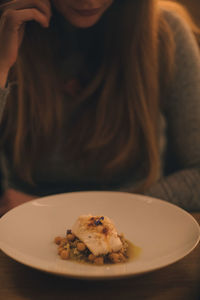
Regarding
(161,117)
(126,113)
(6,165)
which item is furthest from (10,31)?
(161,117)

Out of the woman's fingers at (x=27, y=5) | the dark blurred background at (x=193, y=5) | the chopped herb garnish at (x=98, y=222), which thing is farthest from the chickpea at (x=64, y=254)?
the dark blurred background at (x=193, y=5)

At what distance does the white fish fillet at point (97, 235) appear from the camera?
2.18ft

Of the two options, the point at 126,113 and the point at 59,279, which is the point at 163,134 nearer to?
the point at 126,113

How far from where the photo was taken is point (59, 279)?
593mm

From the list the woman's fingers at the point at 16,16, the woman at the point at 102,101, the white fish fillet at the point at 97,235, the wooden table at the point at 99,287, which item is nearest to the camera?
the wooden table at the point at 99,287

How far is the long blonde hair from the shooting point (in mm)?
1268

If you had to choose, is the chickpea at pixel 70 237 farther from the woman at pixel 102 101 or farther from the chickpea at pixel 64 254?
the woman at pixel 102 101

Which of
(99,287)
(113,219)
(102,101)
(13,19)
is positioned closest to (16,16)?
(13,19)

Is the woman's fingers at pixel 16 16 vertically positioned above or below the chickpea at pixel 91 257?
above

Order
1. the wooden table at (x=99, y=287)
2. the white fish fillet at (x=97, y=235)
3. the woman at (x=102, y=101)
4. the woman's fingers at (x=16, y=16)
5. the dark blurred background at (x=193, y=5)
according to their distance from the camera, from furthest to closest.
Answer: the dark blurred background at (x=193, y=5) < the woman at (x=102, y=101) < the woman's fingers at (x=16, y=16) < the white fish fillet at (x=97, y=235) < the wooden table at (x=99, y=287)

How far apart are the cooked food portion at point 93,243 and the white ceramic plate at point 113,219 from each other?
28 mm

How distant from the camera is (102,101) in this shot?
4.27 ft

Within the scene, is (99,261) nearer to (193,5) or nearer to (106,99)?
(106,99)

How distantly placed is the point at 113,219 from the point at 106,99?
63 cm
